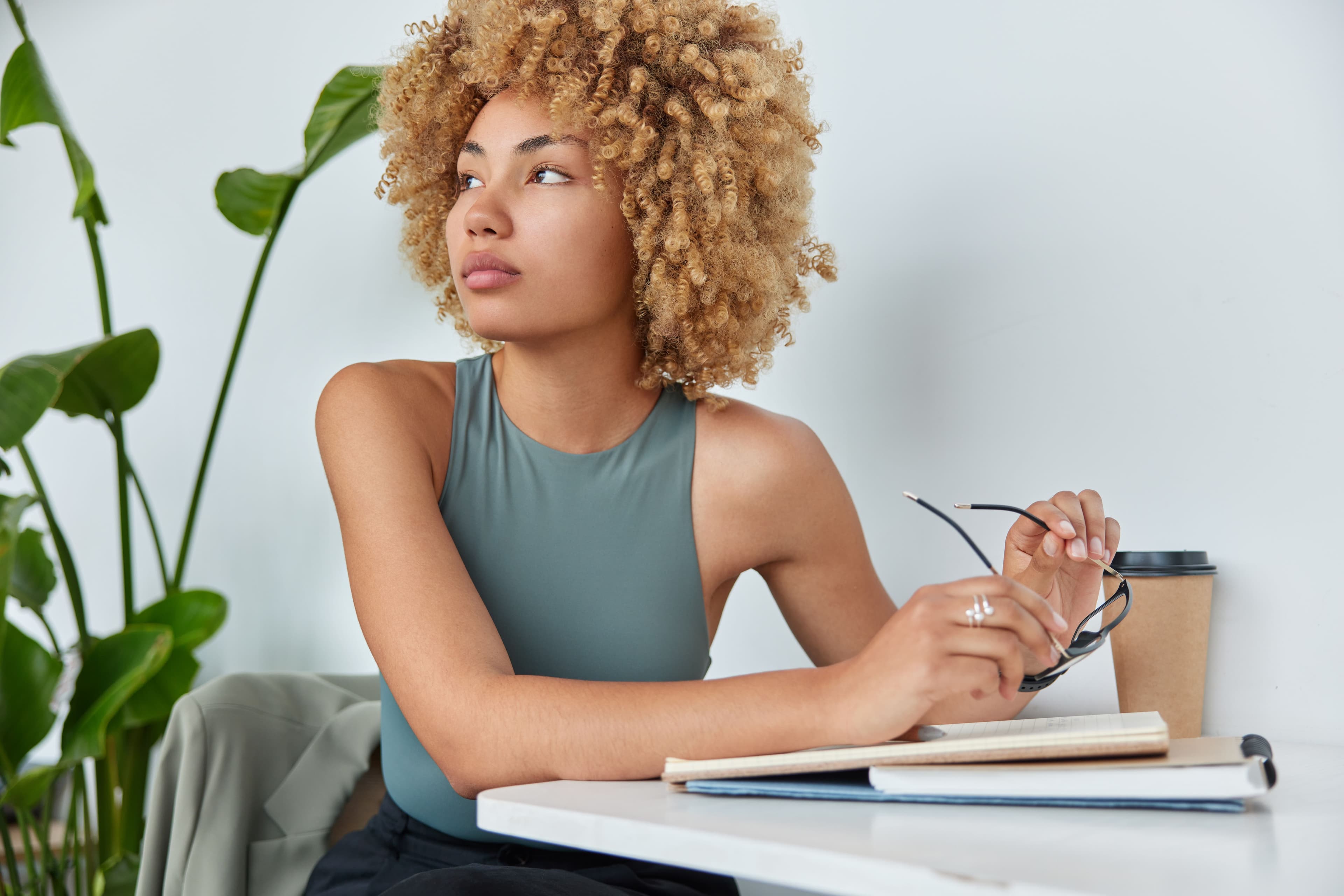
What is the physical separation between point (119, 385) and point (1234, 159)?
1.62 m

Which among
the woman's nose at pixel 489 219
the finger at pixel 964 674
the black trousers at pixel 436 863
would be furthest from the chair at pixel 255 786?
the finger at pixel 964 674

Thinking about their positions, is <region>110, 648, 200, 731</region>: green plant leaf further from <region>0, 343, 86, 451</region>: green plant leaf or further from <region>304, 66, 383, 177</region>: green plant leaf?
<region>304, 66, 383, 177</region>: green plant leaf

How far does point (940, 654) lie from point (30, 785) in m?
1.38

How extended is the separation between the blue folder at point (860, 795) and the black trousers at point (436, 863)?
1.07ft

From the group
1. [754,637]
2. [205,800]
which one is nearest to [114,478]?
[205,800]

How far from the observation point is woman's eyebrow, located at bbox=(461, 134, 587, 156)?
1.09 metres

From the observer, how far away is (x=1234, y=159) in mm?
1176

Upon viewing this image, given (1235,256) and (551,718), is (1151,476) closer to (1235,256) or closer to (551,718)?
(1235,256)

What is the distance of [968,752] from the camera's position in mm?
604

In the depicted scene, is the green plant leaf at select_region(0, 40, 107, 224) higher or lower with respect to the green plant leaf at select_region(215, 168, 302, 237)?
higher

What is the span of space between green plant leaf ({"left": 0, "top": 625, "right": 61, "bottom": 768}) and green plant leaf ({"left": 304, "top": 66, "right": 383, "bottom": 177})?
856mm

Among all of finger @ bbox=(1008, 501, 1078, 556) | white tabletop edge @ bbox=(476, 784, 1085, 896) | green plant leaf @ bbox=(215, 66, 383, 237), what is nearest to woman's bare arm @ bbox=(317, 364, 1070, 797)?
white tabletop edge @ bbox=(476, 784, 1085, 896)

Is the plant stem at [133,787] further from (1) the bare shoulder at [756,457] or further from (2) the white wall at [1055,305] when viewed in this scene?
(1) the bare shoulder at [756,457]

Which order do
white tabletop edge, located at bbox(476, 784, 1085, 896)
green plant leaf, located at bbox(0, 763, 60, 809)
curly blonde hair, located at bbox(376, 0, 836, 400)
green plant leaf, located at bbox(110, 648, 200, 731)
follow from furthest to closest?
1. green plant leaf, located at bbox(110, 648, 200, 731)
2. green plant leaf, located at bbox(0, 763, 60, 809)
3. curly blonde hair, located at bbox(376, 0, 836, 400)
4. white tabletop edge, located at bbox(476, 784, 1085, 896)
